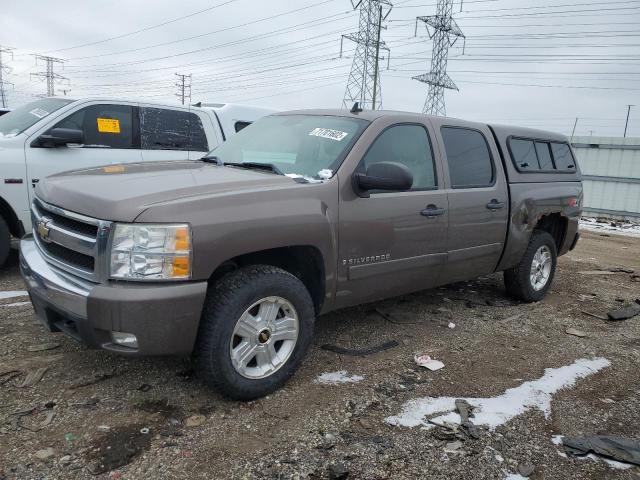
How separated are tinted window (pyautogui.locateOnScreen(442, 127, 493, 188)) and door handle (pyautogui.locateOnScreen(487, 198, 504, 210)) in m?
0.17

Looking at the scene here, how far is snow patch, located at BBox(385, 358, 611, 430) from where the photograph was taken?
3021mm

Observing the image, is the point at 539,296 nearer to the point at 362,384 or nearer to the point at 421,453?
A: the point at 362,384

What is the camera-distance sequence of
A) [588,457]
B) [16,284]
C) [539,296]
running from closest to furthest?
[588,457], [16,284], [539,296]

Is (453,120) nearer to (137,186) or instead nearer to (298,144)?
(298,144)

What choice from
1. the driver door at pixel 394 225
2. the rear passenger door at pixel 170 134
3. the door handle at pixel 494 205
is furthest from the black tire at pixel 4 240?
the door handle at pixel 494 205

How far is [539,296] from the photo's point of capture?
5711 mm

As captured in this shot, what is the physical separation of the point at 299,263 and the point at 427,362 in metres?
1.26

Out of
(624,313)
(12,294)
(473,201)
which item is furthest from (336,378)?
(624,313)

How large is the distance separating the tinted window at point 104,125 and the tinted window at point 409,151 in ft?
11.3

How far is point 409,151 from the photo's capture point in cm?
403

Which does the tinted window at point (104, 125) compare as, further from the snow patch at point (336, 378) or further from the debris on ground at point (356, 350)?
the snow patch at point (336, 378)

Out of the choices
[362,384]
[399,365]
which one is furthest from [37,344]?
[399,365]

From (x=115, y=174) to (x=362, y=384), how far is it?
82.0 inches

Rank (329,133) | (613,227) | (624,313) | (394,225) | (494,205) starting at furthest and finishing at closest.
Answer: (613,227), (624,313), (494,205), (329,133), (394,225)
